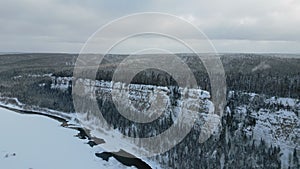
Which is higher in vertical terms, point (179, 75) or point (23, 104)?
point (179, 75)

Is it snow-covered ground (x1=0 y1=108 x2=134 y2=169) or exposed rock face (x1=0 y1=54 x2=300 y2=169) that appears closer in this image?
snow-covered ground (x1=0 y1=108 x2=134 y2=169)

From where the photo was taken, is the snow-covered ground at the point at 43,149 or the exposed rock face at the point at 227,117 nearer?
the snow-covered ground at the point at 43,149

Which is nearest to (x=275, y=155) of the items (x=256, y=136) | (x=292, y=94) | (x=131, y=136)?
(x=256, y=136)

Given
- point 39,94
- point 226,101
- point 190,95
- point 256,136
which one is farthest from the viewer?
point 39,94

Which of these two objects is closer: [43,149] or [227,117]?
[43,149]

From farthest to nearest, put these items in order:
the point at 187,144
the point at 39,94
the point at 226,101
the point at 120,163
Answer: the point at 39,94 → the point at 226,101 → the point at 187,144 → the point at 120,163

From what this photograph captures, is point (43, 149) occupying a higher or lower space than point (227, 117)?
lower

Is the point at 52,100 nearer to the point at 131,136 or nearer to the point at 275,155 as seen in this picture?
the point at 131,136

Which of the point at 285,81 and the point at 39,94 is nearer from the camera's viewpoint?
the point at 285,81
